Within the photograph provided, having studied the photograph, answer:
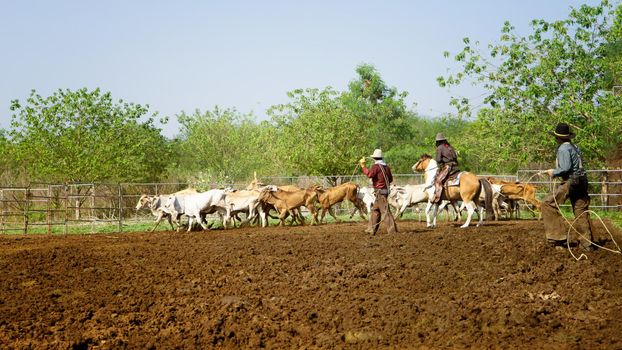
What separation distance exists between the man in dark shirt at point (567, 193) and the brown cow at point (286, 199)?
1225 cm

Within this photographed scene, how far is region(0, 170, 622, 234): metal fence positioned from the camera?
2564 cm

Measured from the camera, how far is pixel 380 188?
1744 cm

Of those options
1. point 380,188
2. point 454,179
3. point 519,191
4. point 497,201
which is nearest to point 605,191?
point 519,191

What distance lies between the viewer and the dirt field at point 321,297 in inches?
332

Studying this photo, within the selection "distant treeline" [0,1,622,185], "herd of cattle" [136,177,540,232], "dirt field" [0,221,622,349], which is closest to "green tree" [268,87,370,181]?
"distant treeline" [0,1,622,185]

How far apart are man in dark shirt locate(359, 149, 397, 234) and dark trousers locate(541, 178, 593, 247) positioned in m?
4.47

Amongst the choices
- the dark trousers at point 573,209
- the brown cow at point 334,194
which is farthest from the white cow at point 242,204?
the dark trousers at point 573,209

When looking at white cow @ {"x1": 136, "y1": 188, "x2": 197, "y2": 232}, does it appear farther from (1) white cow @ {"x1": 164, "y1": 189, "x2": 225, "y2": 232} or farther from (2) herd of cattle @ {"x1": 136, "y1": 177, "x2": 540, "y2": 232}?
(1) white cow @ {"x1": 164, "y1": 189, "x2": 225, "y2": 232}

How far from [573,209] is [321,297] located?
5350 mm

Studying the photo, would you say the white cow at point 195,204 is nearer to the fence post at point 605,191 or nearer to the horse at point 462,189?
the horse at point 462,189

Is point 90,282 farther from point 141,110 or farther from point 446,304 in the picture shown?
point 141,110

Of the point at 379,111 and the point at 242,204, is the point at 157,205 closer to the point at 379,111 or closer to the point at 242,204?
the point at 242,204

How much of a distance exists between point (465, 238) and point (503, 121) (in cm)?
1625

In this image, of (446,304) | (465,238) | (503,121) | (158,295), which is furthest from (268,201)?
(446,304)
